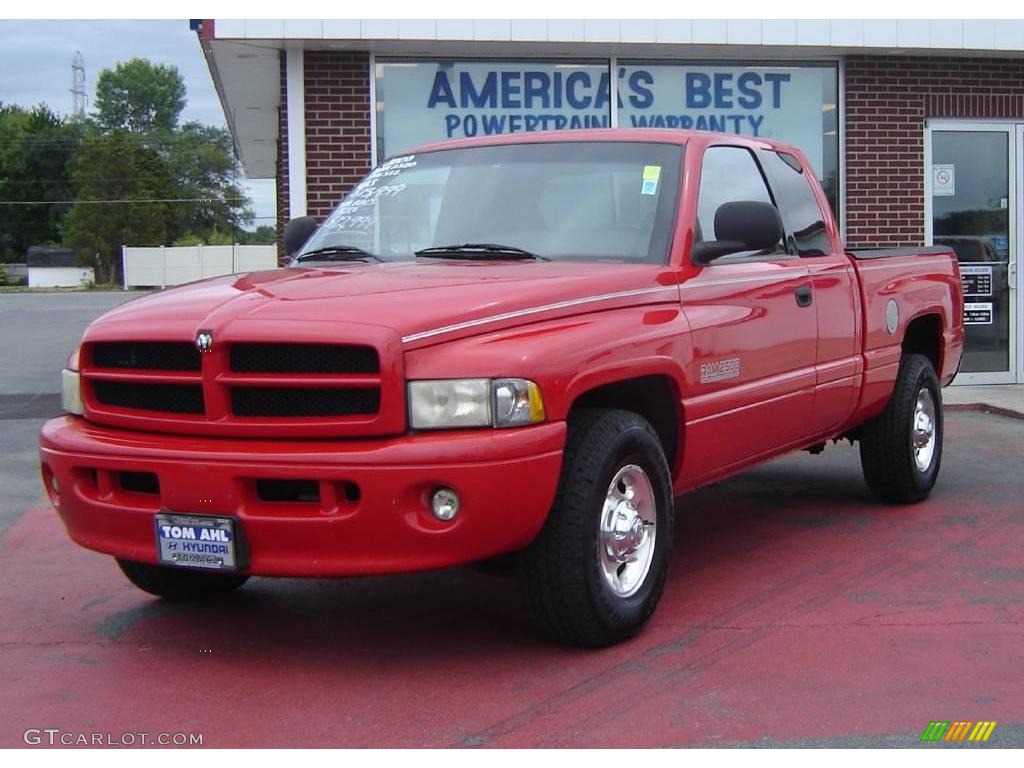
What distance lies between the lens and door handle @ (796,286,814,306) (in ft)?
20.6

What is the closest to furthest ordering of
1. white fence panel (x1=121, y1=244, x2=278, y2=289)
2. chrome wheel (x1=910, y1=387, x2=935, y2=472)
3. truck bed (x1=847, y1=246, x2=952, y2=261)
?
truck bed (x1=847, y1=246, x2=952, y2=261) → chrome wheel (x1=910, y1=387, x2=935, y2=472) → white fence panel (x1=121, y1=244, x2=278, y2=289)

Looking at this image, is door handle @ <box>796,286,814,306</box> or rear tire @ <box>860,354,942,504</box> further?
rear tire @ <box>860,354,942,504</box>

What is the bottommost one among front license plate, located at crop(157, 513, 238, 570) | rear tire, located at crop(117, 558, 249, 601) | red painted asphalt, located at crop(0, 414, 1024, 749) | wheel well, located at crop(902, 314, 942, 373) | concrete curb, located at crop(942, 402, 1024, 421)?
red painted asphalt, located at crop(0, 414, 1024, 749)

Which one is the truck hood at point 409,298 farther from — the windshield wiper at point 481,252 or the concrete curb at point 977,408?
the concrete curb at point 977,408

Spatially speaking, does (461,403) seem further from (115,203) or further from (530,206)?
(115,203)

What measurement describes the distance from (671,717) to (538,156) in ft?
8.85

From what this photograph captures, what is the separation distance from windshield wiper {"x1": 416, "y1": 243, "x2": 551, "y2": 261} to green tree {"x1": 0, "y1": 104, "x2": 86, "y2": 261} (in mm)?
99419

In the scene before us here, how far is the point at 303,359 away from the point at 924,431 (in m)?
4.47

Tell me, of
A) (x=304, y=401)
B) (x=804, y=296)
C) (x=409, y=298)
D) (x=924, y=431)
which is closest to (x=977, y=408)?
(x=924, y=431)

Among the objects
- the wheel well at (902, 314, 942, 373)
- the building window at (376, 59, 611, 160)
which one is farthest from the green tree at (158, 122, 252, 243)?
the wheel well at (902, 314, 942, 373)

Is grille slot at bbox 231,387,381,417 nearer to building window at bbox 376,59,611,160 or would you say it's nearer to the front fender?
the front fender

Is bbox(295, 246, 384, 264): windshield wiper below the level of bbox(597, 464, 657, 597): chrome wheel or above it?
above

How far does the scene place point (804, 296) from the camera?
634 centimetres

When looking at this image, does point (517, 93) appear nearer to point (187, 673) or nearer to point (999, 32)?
point (999, 32)
